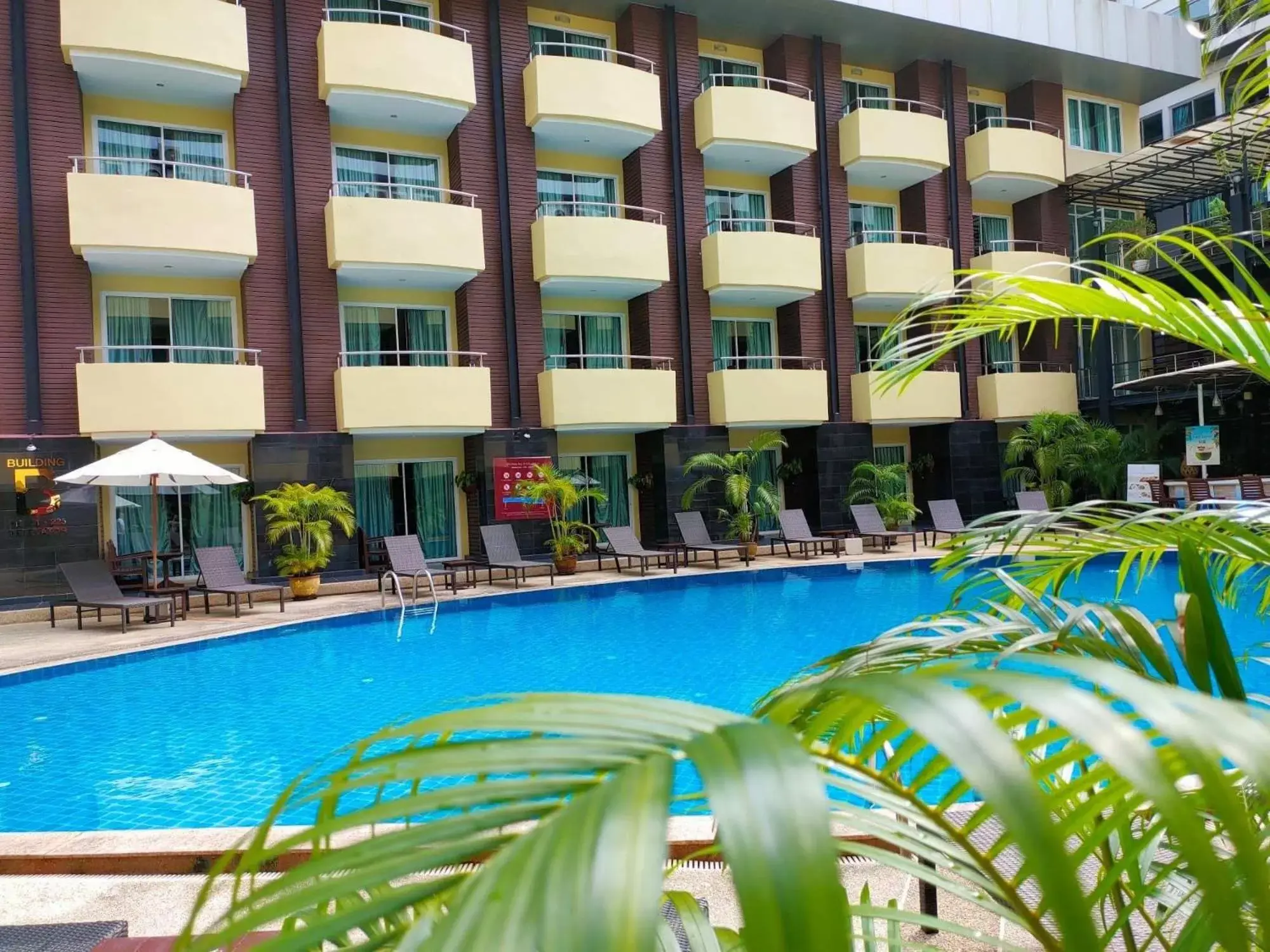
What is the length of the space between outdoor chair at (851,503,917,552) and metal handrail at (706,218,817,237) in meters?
6.34

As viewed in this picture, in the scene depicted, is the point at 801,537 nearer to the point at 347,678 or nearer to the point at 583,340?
the point at 583,340

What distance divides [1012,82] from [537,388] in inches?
622

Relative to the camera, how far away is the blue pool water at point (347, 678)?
6359mm

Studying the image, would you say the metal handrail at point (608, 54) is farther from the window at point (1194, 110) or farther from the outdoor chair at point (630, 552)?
the window at point (1194, 110)

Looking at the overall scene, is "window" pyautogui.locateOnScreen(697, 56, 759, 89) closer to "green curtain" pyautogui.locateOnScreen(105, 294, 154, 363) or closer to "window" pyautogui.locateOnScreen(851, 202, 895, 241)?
"window" pyautogui.locateOnScreen(851, 202, 895, 241)

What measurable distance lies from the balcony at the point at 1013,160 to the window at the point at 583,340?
10.0m

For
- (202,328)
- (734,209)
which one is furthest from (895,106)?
(202,328)

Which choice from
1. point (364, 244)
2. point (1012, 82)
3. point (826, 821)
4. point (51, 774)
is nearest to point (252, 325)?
point (364, 244)

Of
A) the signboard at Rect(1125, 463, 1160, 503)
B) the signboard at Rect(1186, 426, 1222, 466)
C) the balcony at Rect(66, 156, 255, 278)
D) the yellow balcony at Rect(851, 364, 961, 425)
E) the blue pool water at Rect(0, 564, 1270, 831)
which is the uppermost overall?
the balcony at Rect(66, 156, 255, 278)

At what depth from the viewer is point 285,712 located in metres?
8.23

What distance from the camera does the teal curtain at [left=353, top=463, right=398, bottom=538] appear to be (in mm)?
17906

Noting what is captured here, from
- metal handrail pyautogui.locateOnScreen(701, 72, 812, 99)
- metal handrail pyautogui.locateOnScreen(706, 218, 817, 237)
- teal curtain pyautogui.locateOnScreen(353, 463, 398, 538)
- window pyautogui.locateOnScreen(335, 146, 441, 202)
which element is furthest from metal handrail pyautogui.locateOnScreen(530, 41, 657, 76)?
teal curtain pyautogui.locateOnScreen(353, 463, 398, 538)

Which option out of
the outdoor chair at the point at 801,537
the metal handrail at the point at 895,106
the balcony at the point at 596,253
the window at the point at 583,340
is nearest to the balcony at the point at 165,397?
the balcony at the point at 596,253

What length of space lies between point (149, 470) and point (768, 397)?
12.2m
